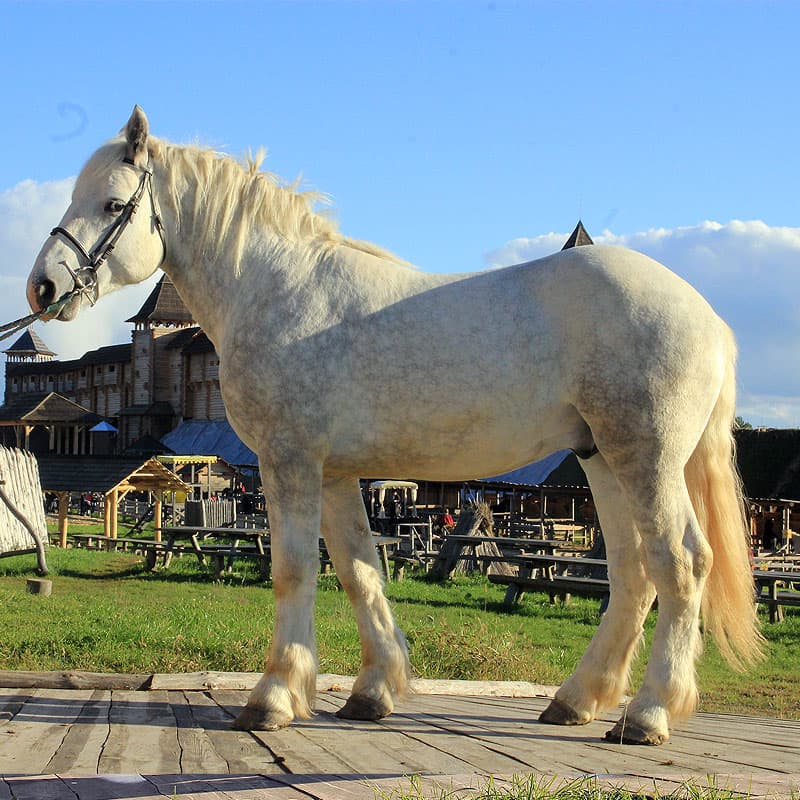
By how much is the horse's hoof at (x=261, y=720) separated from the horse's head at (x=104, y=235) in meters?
1.89

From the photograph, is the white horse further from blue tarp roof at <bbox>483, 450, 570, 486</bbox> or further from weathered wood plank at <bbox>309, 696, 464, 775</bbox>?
blue tarp roof at <bbox>483, 450, 570, 486</bbox>

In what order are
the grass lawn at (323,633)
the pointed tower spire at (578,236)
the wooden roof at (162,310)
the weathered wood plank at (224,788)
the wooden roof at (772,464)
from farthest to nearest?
the wooden roof at (162,310) → the pointed tower spire at (578,236) → the wooden roof at (772,464) → the grass lawn at (323,633) → the weathered wood plank at (224,788)

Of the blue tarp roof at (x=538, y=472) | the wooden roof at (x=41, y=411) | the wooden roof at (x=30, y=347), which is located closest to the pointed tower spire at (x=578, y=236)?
the blue tarp roof at (x=538, y=472)

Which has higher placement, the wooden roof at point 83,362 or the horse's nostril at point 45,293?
the wooden roof at point 83,362

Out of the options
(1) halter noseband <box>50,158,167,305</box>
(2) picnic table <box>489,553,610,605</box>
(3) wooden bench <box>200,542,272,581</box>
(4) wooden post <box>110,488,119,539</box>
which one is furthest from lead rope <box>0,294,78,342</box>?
(4) wooden post <box>110,488,119,539</box>

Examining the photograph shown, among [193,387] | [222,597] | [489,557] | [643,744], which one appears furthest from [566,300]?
[193,387]

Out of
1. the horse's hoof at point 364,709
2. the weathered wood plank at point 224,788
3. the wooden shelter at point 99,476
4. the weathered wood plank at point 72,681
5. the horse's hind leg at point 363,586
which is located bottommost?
the weathered wood plank at point 72,681

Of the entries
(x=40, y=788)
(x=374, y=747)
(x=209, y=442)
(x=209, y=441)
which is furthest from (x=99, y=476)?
(x=209, y=441)

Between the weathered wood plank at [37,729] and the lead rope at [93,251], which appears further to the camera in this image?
the lead rope at [93,251]

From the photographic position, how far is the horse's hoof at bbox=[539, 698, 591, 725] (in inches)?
160

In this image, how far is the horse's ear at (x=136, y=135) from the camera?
415 centimetres

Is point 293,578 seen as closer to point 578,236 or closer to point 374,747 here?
point 374,747

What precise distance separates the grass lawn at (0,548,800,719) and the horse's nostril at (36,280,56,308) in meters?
2.97

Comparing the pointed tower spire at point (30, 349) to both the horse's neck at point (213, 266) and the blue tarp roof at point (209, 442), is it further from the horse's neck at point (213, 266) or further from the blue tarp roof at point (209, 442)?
the horse's neck at point (213, 266)
